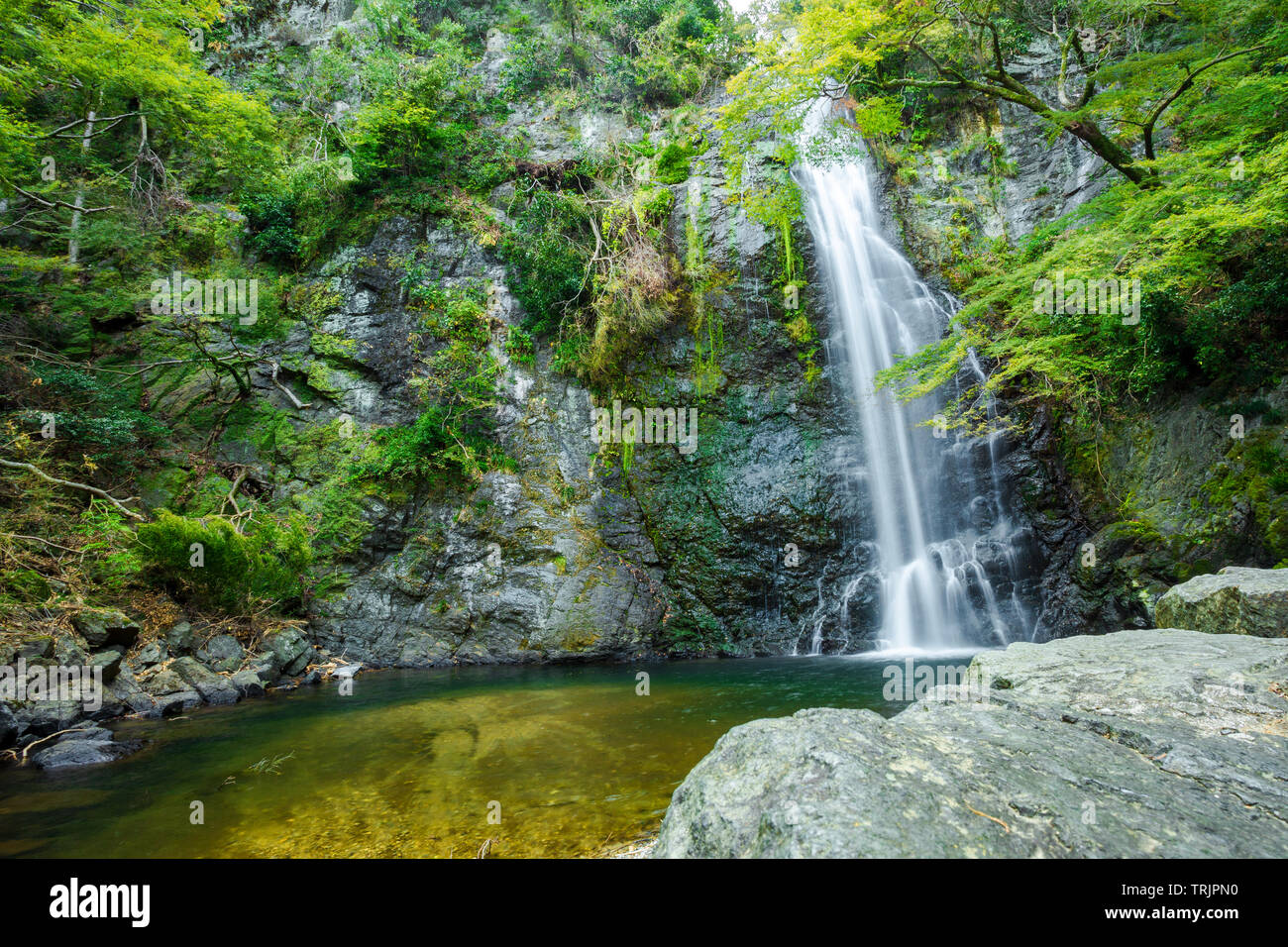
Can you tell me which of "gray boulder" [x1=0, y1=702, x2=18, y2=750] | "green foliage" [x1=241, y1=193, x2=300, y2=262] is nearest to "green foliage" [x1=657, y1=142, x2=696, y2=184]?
"green foliage" [x1=241, y1=193, x2=300, y2=262]

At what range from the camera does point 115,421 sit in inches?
388

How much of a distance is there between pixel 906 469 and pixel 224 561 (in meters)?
13.0

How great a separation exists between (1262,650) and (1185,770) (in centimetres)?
202

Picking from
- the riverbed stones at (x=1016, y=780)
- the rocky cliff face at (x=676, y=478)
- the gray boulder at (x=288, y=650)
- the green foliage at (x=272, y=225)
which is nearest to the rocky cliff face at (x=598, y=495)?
the rocky cliff face at (x=676, y=478)

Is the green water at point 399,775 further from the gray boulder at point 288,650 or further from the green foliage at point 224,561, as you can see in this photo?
the green foliage at point 224,561

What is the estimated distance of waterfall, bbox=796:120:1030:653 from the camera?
10.5 metres

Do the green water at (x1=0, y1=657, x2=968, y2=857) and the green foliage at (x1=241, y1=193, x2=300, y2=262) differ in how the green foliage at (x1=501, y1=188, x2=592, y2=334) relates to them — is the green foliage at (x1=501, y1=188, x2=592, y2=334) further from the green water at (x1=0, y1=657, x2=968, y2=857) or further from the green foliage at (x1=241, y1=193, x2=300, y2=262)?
the green water at (x1=0, y1=657, x2=968, y2=857)

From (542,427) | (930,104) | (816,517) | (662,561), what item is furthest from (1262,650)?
(930,104)

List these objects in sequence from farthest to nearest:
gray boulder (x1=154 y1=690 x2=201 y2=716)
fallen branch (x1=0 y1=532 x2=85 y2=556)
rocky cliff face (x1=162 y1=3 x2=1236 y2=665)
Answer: rocky cliff face (x1=162 y1=3 x2=1236 y2=665), fallen branch (x1=0 y1=532 x2=85 y2=556), gray boulder (x1=154 y1=690 x2=201 y2=716)

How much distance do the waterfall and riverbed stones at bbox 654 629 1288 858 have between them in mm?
8080

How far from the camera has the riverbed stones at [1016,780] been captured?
1.53m

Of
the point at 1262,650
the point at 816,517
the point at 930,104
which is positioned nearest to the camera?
the point at 1262,650

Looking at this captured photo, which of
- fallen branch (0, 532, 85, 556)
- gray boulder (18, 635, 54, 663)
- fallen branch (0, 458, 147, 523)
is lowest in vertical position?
gray boulder (18, 635, 54, 663)

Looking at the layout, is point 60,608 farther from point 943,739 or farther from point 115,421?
point 943,739
